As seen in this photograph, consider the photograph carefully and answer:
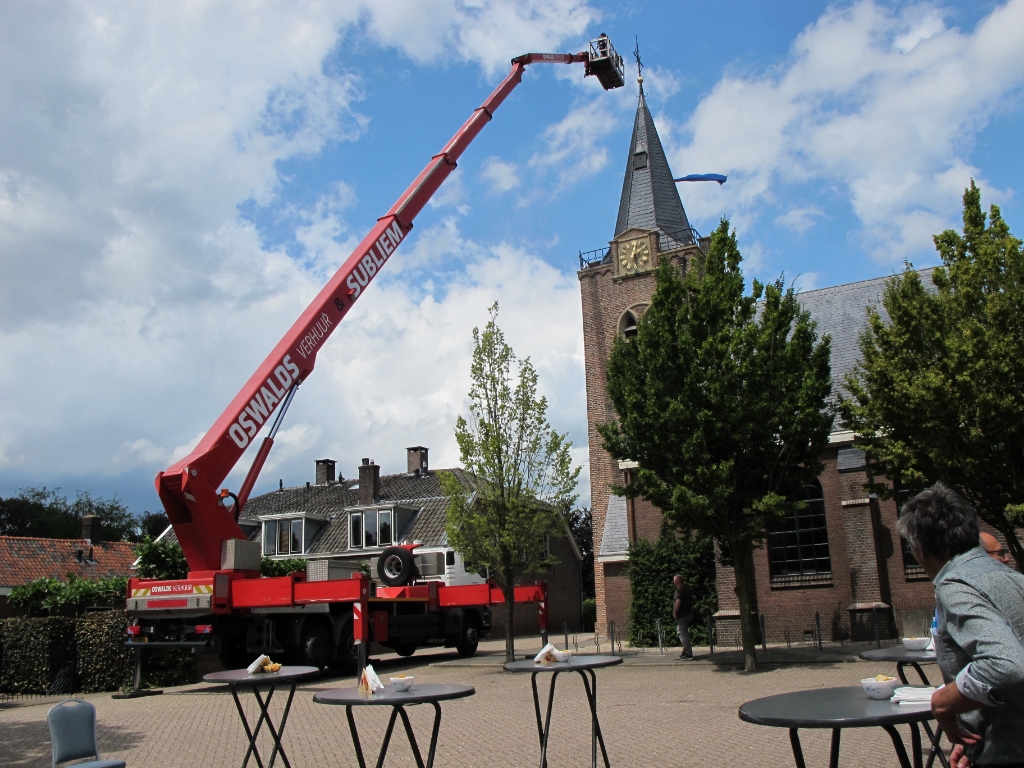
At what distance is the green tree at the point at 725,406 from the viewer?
15047 millimetres

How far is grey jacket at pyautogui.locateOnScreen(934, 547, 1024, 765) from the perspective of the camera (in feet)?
8.76

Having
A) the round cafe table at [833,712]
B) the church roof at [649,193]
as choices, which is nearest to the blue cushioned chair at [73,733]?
the round cafe table at [833,712]

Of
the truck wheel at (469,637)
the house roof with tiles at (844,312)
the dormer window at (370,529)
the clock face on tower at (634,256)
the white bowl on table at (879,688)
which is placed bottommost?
the truck wheel at (469,637)

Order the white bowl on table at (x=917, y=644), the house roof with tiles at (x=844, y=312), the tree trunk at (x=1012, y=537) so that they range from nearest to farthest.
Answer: the white bowl on table at (x=917, y=644) → the tree trunk at (x=1012, y=537) → the house roof with tiles at (x=844, y=312)

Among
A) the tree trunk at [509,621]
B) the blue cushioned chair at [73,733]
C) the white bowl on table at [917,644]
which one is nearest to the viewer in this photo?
the blue cushioned chair at [73,733]

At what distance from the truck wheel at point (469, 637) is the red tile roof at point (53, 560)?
13614 mm

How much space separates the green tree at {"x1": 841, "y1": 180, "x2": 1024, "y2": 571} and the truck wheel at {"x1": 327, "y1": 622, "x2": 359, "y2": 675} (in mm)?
10671

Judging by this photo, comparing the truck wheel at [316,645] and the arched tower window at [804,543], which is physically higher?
the arched tower window at [804,543]

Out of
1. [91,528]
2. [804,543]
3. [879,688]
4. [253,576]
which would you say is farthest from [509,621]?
[91,528]

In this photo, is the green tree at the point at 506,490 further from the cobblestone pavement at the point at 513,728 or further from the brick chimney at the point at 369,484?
the brick chimney at the point at 369,484

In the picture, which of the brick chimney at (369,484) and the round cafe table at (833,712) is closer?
the round cafe table at (833,712)

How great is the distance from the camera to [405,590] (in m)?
17.3

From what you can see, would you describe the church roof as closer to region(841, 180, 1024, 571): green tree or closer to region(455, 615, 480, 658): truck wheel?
region(841, 180, 1024, 571): green tree

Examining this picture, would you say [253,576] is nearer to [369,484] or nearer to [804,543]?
[804,543]
